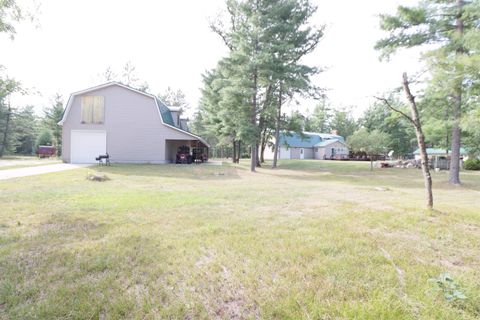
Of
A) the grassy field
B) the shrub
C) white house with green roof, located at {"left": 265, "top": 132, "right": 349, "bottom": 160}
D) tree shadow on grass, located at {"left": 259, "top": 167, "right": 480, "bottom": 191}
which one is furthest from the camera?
white house with green roof, located at {"left": 265, "top": 132, "right": 349, "bottom": 160}

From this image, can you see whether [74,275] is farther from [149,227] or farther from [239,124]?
[239,124]

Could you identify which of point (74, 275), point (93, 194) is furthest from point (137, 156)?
point (74, 275)

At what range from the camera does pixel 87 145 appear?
1902 centimetres

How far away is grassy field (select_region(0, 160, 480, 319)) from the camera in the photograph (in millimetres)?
2227

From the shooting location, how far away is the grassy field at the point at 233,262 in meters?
2.23

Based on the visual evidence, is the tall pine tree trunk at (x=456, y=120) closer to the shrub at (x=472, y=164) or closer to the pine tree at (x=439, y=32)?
the pine tree at (x=439, y=32)

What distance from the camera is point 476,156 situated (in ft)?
79.2

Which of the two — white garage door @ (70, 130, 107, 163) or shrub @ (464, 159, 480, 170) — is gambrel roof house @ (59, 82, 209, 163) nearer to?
white garage door @ (70, 130, 107, 163)

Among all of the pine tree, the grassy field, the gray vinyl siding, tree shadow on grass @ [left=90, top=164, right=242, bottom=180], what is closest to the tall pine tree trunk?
the pine tree

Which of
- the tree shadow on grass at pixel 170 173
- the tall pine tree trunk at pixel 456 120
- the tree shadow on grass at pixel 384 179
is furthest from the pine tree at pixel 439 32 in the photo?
Result: the tree shadow on grass at pixel 170 173

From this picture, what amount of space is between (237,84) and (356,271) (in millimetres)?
14809

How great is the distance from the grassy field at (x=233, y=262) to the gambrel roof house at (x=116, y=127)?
14.1 meters

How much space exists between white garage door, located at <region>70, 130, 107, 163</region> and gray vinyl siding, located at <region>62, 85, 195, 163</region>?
36 cm

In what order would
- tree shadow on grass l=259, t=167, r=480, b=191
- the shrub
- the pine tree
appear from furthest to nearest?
1. the shrub
2. tree shadow on grass l=259, t=167, r=480, b=191
3. the pine tree
